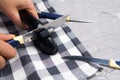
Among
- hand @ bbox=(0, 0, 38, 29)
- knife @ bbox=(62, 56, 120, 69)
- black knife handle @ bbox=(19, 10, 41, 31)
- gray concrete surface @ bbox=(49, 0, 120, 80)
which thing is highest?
hand @ bbox=(0, 0, 38, 29)

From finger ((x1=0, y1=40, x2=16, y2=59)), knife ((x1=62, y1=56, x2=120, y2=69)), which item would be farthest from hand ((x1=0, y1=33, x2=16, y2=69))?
knife ((x1=62, y1=56, x2=120, y2=69))

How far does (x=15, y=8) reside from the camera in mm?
523

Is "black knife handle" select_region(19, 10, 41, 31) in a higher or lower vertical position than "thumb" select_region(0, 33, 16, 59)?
higher

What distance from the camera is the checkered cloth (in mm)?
448

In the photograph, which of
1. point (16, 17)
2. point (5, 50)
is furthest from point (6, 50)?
point (16, 17)

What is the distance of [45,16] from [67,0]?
0.33 feet

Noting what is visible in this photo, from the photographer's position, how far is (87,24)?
0.57m

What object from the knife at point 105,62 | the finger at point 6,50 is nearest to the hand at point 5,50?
the finger at point 6,50

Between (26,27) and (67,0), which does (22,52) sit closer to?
(26,27)

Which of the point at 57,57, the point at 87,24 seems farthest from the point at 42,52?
the point at 87,24

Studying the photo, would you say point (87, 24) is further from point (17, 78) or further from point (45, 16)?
point (17, 78)

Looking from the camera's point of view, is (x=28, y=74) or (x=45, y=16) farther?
(x=45, y=16)

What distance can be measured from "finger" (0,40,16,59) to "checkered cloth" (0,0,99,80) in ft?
0.06

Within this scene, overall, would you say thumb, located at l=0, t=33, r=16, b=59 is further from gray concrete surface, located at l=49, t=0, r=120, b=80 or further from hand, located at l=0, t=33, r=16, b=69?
gray concrete surface, located at l=49, t=0, r=120, b=80
